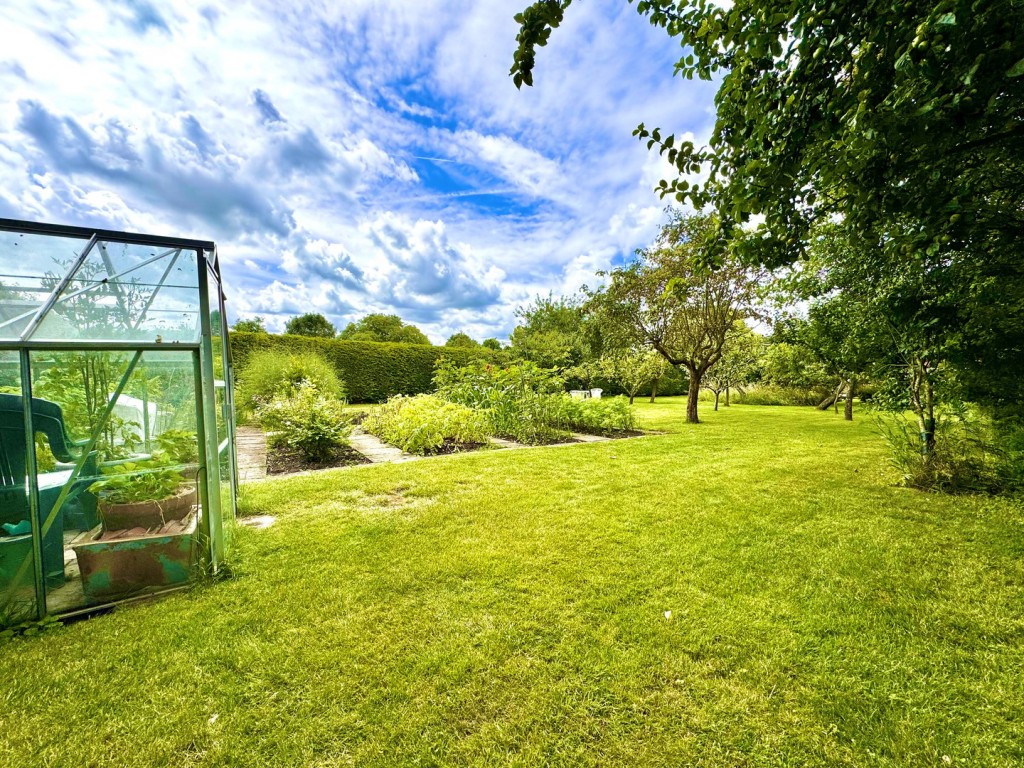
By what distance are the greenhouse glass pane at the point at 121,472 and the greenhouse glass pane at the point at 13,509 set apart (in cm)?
9

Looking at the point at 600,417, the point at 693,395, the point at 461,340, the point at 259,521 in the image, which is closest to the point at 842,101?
the point at 259,521

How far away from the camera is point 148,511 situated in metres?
2.56

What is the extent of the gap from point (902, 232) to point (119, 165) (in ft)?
26.4

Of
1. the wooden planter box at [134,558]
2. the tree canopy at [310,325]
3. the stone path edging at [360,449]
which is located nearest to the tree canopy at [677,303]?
the stone path edging at [360,449]

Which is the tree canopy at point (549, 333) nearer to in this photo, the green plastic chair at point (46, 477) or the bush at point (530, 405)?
the bush at point (530, 405)

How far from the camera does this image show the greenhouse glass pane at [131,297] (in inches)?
94.4

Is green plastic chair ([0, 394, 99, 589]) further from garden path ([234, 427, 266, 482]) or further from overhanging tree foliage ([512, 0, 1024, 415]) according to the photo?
overhanging tree foliage ([512, 0, 1024, 415])

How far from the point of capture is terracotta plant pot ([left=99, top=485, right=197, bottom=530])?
250 centimetres

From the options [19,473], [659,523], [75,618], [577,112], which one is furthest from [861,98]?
[75,618]

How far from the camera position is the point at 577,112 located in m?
3.83

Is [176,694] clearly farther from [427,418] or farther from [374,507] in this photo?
[427,418]

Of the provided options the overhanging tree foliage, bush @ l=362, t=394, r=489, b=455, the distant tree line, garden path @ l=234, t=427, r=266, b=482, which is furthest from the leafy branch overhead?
the distant tree line

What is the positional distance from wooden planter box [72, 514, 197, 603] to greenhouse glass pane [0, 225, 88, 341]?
1.56 m

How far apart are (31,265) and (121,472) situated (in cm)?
154
